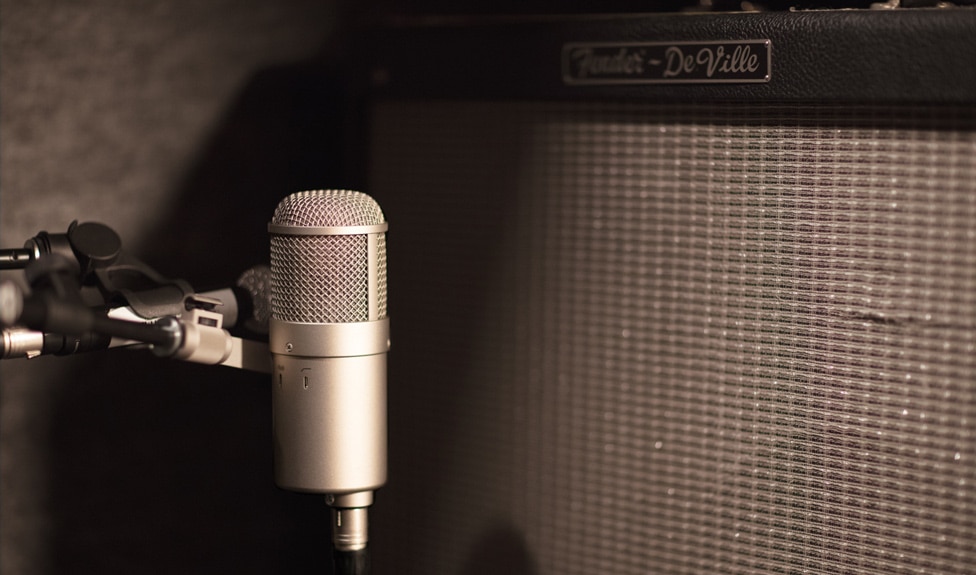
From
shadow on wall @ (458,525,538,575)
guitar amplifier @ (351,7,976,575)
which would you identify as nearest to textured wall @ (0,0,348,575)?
guitar amplifier @ (351,7,976,575)

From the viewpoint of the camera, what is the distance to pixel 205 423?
126 cm

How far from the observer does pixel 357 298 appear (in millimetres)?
894

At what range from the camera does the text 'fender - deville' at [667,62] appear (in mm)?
962

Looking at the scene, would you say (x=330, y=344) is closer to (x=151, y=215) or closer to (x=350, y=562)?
(x=350, y=562)

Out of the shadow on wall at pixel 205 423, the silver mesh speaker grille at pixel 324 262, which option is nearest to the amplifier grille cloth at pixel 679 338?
the shadow on wall at pixel 205 423

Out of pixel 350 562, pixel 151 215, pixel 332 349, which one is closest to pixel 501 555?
pixel 350 562

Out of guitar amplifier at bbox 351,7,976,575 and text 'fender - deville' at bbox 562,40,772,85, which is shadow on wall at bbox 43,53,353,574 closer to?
guitar amplifier at bbox 351,7,976,575

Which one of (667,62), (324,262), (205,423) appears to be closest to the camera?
(324,262)

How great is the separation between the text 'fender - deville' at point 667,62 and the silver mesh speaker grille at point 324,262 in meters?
0.27

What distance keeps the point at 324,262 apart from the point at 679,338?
35 cm

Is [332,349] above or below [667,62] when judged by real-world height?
below

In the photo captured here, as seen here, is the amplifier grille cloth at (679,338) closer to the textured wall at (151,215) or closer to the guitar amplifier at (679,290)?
the guitar amplifier at (679,290)

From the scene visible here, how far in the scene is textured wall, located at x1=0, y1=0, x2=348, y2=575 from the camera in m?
1.11

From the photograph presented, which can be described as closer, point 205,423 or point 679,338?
point 679,338
